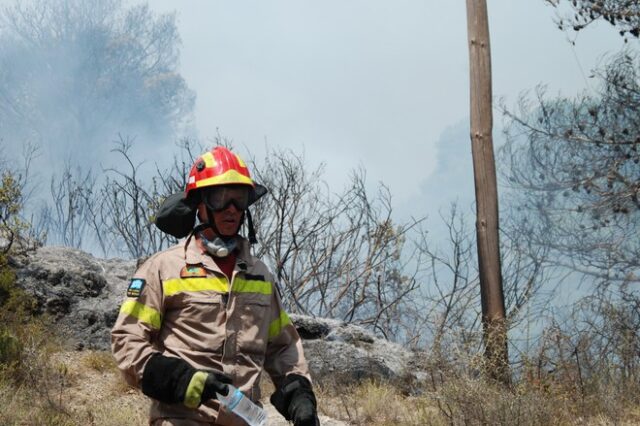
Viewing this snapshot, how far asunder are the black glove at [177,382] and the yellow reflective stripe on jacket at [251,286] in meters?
0.38

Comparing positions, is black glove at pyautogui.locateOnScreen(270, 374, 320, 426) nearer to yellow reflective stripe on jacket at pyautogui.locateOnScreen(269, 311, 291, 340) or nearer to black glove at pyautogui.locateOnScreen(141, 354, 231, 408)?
yellow reflective stripe on jacket at pyautogui.locateOnScreen(269, 311, 291, 340)

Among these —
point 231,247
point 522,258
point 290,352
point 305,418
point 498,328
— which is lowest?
point 305,418

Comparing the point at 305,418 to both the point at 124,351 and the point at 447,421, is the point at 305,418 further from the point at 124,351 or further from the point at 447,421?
the point at 447,421

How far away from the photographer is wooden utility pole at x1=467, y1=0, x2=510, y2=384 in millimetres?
9023

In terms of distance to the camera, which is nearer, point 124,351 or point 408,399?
point 124,351

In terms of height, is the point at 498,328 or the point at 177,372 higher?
the point at 498,328

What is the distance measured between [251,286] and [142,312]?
438 millimetres

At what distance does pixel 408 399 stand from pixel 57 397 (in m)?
3.28

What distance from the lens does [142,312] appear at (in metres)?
3.43

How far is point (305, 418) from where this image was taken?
3.46 m

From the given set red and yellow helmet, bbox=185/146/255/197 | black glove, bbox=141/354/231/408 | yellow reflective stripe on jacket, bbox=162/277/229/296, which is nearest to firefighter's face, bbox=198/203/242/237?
red and yellow helmet, bbox=185/146/255/197

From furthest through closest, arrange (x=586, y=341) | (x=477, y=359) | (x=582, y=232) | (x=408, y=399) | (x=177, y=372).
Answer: (x=582, y=232), (x=408, y=399), (x=586, y=341), (x=477, y=359), (x=177, y=372)

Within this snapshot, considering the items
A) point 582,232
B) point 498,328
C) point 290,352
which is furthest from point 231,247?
point 582,232

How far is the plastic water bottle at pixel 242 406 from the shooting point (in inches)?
129
